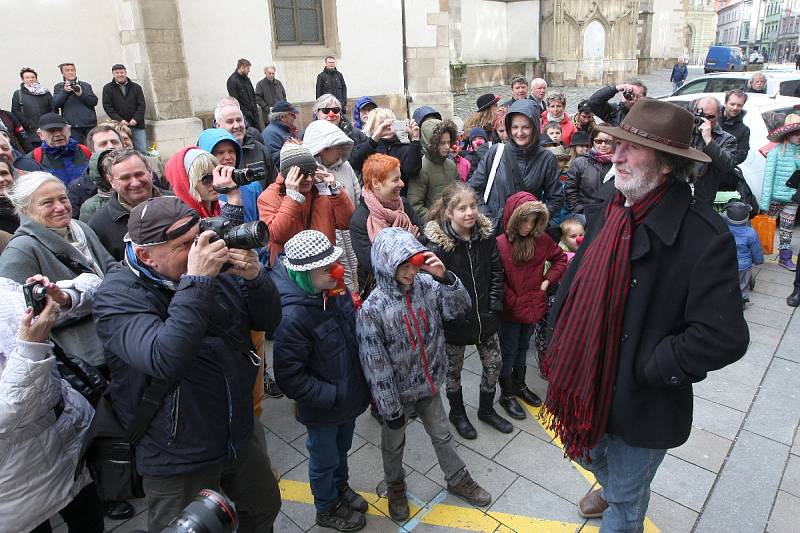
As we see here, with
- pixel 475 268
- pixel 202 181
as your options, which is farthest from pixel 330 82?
pixel 475 268

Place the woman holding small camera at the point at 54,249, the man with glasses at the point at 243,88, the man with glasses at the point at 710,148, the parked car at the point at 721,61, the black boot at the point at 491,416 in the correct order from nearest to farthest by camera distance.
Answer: the woman holding small camera at the point at 54,249 < the black boot at the point at 491,416 < the man with glasses at the point at 710,148 < the man with glasses at the point at 243,88 < the parked car at the point at 721,61

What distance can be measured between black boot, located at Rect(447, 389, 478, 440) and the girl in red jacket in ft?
1.25

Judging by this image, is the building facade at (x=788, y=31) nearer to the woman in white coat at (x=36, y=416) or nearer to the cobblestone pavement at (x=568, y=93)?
the cobblestone pavement at (x=568, y=93)

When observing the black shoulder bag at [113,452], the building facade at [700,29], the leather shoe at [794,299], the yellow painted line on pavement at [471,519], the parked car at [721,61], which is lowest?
the yellow painted line on pavement at [471,519]

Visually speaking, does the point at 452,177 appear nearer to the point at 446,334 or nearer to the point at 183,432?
the point at 446,334

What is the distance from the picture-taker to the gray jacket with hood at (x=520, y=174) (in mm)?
4379

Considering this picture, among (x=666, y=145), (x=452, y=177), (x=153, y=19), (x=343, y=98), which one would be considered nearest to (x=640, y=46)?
(x=343, y=98)

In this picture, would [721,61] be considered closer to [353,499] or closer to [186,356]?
[353,499]

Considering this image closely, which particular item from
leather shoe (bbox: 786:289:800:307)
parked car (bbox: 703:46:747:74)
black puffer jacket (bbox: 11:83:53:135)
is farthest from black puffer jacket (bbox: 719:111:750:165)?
parked car (bbox: 703:46:747:74)

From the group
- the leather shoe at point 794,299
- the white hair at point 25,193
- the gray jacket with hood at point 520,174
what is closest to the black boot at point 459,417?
the gray jacket with hood at point 520,174

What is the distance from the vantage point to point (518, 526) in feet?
9.63

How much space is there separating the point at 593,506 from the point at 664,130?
6.57ft

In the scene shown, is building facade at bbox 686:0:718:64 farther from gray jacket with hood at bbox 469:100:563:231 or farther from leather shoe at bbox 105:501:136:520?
leather shoe at bbox 105:501:136:520

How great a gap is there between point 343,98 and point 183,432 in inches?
409
